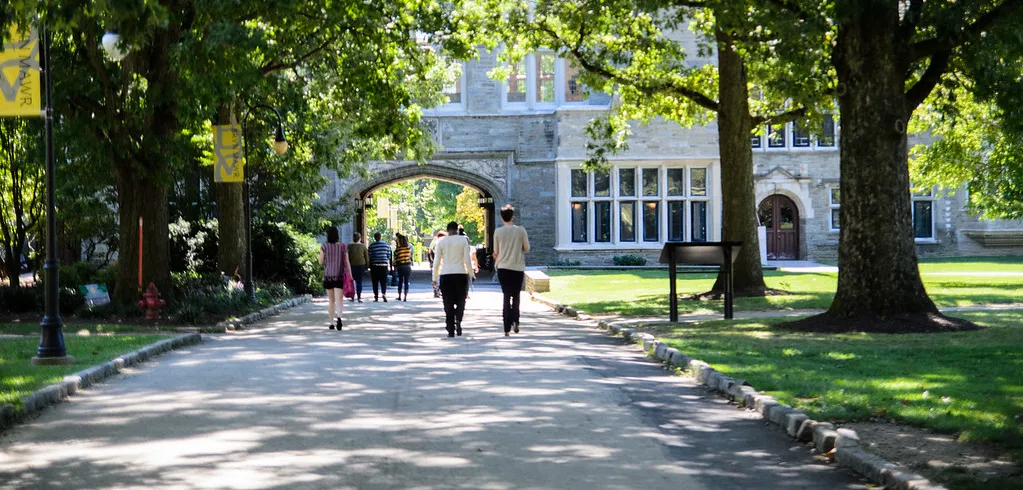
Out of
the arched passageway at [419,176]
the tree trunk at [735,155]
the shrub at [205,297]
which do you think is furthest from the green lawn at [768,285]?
the shrub at [205,297]

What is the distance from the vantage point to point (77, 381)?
11.7 metres

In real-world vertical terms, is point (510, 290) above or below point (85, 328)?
above

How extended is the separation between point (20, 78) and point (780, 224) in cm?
3557

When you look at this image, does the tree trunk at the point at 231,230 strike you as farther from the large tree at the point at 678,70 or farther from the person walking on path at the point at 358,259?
the large tree at the point at 678,70

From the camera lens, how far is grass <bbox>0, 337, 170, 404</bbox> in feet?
36.1

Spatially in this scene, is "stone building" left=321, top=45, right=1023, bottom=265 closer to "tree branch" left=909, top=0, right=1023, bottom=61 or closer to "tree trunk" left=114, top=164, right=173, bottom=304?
"tree trunk" left=114, top=164, right=173, bottom=304

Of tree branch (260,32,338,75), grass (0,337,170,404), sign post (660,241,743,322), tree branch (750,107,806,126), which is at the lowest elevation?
grass (0,337,170,404)

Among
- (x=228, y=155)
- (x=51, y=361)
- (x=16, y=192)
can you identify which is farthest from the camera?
(x=16, y=192)

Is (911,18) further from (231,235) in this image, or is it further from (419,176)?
(419,176)

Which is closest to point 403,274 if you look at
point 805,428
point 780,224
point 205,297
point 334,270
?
point 205,297

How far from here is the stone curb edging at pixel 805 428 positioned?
6.83m

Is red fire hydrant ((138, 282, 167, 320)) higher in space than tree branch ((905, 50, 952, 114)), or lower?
lower

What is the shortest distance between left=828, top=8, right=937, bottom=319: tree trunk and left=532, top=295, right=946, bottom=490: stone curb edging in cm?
355

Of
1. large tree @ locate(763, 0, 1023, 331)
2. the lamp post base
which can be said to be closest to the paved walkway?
the lamp post base
